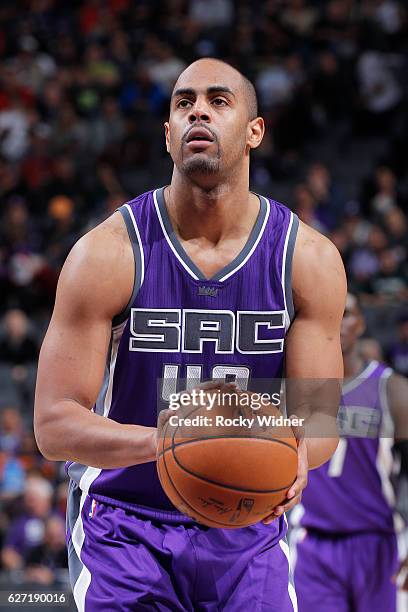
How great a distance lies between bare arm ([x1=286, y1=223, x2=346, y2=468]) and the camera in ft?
12.7

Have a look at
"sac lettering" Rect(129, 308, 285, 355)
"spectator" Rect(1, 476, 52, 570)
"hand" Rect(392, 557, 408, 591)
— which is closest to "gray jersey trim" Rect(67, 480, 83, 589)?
"sac lettering" Rect(129, 308, 285, 355)

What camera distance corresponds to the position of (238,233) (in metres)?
4.00

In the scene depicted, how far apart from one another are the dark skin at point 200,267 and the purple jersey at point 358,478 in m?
2.04

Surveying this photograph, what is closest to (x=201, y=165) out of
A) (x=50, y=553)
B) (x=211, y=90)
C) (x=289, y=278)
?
(x=211, y=90)

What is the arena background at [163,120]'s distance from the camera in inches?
501

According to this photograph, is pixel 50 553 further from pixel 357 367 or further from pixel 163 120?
pixel 163 120

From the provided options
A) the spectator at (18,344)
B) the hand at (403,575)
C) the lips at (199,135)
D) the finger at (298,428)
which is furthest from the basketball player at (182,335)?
the spectator at (18,344)

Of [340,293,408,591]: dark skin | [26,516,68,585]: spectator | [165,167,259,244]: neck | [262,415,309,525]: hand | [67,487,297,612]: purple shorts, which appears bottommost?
[26,516,68,585]: spectator

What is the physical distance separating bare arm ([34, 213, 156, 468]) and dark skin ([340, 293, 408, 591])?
2461mm

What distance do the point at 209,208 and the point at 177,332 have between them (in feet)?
1.54

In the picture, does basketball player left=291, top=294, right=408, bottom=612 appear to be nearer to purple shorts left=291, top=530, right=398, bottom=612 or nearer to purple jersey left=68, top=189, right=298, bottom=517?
purple shorts left=291, top=530, right=398, bottom=612

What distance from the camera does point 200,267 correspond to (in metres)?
3.88

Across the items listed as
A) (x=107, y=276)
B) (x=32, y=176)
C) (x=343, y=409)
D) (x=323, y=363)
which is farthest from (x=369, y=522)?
(x=32, y=176)

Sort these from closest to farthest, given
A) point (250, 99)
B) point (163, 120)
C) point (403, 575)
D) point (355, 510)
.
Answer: point (250, 99) < point (403, 575) < point (355, 510) < point (163, 120)
